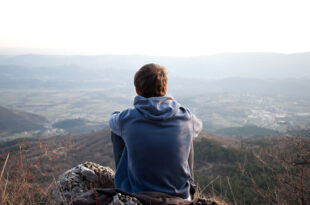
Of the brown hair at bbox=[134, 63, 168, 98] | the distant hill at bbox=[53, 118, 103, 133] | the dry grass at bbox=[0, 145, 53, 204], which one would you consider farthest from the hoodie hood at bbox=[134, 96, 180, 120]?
the distant hill at bbox=[53, 118, 103, 133]

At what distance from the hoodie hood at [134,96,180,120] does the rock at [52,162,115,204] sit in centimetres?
124

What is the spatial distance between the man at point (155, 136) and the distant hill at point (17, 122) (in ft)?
221

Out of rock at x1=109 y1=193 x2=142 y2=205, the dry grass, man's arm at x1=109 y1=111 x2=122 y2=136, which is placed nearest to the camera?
rock at x1=109 y1=193 x2=142 y2=205

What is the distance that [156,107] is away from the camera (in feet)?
6.59

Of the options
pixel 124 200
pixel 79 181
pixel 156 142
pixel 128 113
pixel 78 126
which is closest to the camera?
pixel 124 200

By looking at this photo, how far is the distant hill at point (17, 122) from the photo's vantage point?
2450 inches

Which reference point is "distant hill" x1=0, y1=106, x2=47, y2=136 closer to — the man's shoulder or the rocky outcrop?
the rocky outcrop

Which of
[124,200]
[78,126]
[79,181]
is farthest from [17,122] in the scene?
[124,200]

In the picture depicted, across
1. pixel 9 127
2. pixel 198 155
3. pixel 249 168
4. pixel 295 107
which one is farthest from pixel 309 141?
pixel 295 107

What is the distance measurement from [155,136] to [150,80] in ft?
1.75

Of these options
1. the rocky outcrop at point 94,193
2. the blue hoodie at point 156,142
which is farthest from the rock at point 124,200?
the blue hoodie at point 156,142

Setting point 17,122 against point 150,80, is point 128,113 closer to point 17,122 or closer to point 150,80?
point 150,80

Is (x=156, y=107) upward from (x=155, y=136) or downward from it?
upward

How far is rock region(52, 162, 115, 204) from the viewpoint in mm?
2576
